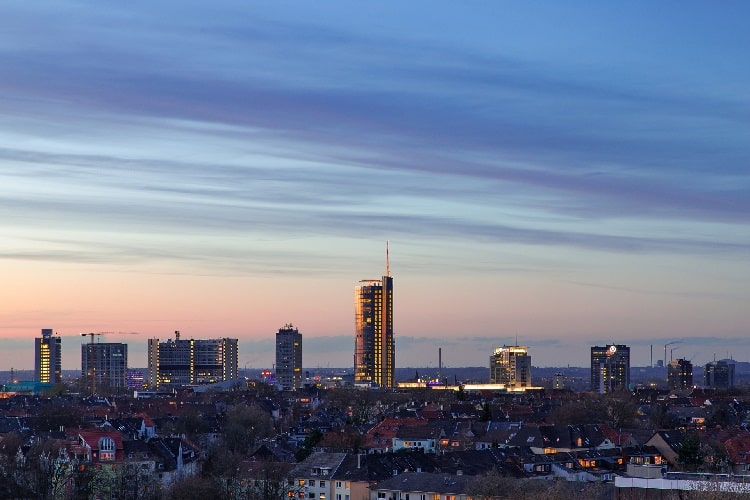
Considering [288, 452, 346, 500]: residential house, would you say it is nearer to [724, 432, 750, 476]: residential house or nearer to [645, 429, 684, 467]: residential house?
[724, 432, 750, 476]: residential house

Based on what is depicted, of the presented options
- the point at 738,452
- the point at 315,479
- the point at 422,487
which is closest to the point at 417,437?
the point at 738,452

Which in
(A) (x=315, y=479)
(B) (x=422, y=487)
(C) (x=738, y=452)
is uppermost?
(B) (x=422, y=487)

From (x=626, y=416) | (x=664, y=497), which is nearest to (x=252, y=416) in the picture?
(x=626, y=416)

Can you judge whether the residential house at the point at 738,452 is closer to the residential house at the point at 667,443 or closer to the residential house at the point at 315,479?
the residential house at the point at 667,443

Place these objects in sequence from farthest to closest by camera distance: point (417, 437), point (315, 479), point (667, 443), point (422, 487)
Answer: point (417, 437)
point (667, 443)
point (315, 479)
point (422, 487)

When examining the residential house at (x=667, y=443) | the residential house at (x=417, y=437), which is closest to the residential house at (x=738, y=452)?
the residential house at (x=667, y=443)

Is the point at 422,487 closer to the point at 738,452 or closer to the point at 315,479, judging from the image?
the point at 315,479

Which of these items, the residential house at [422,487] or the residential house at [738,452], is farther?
the residential house at [738,452]

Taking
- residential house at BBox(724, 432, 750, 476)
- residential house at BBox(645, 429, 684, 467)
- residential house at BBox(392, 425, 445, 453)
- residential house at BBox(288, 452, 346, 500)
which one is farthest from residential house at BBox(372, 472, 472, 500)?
residential house at BBox(392, 425, 445, 453)

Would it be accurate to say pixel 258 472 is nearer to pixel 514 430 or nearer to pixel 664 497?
pixel 664 497

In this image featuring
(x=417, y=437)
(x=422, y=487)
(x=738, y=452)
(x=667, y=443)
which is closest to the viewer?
(x=422, y=487)

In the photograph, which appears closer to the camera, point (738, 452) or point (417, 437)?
point (738, 452)

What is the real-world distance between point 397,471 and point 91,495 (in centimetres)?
1720

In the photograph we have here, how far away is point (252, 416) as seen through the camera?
128 meters
